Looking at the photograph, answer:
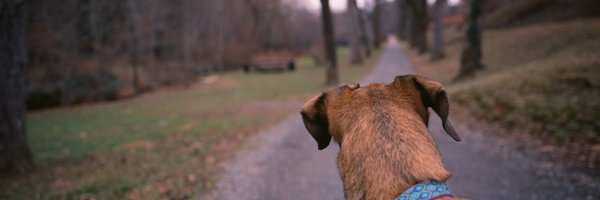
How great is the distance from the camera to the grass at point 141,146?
621 cm

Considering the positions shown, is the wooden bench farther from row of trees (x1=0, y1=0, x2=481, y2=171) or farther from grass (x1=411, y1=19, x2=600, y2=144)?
grass (x1=411, y1=19, x2=600, y2=144)

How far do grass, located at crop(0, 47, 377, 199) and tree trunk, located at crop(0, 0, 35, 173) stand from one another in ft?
1.52

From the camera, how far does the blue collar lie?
185 centimetres

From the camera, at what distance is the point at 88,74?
23625mm

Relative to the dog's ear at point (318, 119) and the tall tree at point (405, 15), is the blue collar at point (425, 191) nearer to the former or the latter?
the dog's ear at point (318, 119)

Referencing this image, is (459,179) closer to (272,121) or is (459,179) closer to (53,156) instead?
(272,121)

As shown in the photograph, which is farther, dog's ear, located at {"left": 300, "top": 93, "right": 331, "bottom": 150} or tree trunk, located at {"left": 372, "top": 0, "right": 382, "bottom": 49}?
tree trunk, located at {"left": 372, "top": 0, "right": 382, "bottom": 49}

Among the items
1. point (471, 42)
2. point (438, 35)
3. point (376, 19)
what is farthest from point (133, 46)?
point (376, 19)

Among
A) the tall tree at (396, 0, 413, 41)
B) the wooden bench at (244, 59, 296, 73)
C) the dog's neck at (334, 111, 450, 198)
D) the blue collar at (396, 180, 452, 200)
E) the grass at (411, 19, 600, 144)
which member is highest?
the tall tree at (396, 0, 413, 41)

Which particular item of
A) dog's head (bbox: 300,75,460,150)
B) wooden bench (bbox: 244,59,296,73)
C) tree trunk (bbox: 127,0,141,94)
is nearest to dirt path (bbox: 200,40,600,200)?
dog's head (bbox: 300,75,460,150)

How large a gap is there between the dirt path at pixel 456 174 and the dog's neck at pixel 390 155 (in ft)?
11.4

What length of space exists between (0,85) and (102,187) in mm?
3077

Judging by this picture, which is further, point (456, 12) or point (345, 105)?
point (456, 12)

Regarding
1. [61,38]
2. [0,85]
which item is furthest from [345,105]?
[61,38]
